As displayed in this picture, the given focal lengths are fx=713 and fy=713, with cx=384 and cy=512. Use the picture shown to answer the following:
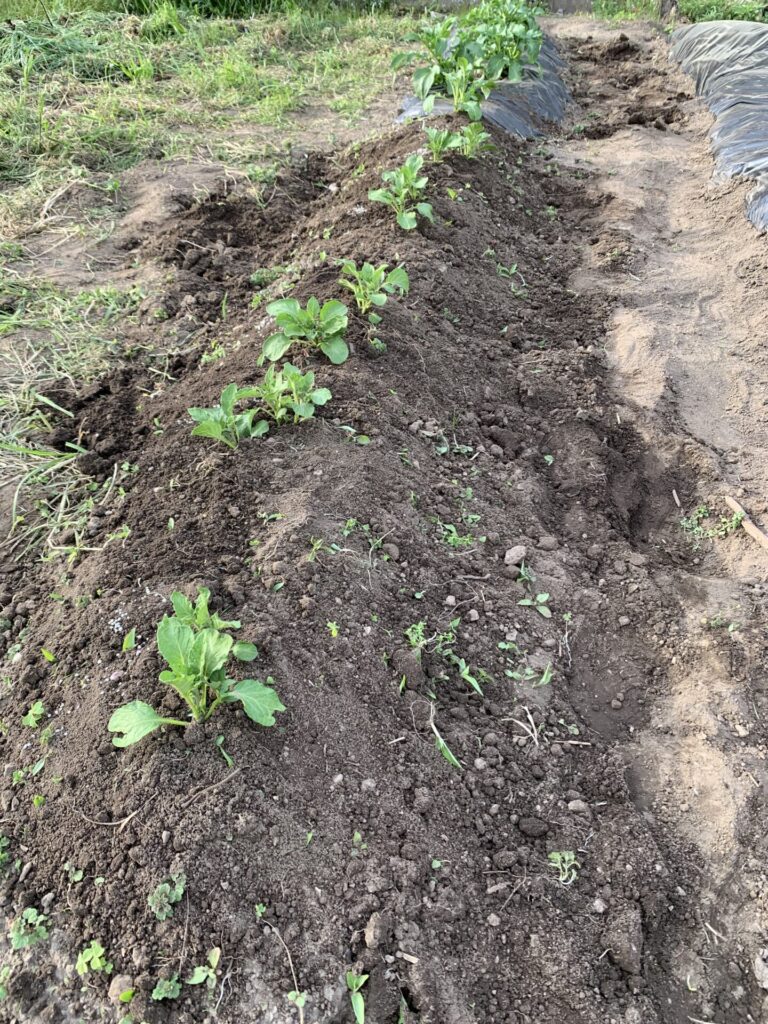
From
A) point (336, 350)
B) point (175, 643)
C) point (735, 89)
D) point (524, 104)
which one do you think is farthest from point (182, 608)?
point (735, 89)

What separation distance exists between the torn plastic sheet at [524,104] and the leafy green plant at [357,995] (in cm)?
568

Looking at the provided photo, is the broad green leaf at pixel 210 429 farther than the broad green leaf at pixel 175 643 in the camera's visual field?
Yes

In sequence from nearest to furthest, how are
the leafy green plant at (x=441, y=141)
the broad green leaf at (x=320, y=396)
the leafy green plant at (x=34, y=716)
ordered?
the leafy green plant at (x=34, y=716)
the broad green leaf at (x=320, y=396)
the leafy green plant at (x=441, y=141)

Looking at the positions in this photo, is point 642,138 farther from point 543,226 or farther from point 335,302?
point 335,302

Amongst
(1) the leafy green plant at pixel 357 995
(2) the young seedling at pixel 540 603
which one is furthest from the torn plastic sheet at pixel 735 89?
(1) the leafy green plant at pixel 357 995

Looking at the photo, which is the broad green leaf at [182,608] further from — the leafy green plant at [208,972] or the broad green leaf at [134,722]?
the leafy green plant at [208,972]

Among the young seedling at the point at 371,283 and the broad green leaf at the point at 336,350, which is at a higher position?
the young seedling at the point at 371,283

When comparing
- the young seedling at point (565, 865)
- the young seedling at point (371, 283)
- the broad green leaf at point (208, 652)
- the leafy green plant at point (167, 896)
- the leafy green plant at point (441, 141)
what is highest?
the leafy green plant at point (441, 141)

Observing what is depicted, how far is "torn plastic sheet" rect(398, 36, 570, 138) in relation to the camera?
5.73m

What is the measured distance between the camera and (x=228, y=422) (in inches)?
103

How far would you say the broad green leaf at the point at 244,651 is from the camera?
193 centimetres

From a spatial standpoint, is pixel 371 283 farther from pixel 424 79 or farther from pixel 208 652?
pixel 424 79

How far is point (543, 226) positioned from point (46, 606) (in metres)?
3.95

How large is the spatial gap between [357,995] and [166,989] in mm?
428
